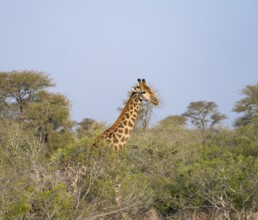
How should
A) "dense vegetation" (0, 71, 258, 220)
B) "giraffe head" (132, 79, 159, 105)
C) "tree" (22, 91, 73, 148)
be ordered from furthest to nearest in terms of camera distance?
"tree" (22, 91, 73, 148) < "giraffe head" (132, 79, 159, 105) < "dense vegetation" (0, 71, 258, 220)

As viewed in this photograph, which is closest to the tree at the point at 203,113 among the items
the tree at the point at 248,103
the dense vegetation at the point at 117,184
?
the tree at the point at 248,103

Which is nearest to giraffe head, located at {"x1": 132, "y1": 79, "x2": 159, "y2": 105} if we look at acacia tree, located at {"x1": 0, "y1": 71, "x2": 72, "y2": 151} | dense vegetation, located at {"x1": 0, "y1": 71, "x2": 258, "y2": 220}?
dense vegetation, located at {"x1": 0, "y1": 71, "x2": 258, "y2": 220}

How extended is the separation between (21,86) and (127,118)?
14.9 m

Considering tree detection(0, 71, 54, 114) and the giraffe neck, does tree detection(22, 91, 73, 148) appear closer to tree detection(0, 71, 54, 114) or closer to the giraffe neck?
tree detection(0, 71, 54, 114)

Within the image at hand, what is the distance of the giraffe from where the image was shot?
902 cm

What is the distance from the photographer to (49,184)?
6480 mm

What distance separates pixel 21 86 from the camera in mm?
23828

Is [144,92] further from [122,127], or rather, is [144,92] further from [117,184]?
[117,184]

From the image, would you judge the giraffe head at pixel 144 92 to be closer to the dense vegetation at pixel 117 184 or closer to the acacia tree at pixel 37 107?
the dense vegetation at pixel 117 184

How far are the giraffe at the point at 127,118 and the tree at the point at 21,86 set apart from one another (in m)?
14.3

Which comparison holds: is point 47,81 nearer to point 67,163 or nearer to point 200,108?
point 200,108

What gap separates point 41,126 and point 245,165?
13.3m

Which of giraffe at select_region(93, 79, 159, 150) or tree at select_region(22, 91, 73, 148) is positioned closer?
giraffe at select_region(93, 79, 159, 150)

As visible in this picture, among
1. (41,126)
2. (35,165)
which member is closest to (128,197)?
(35,165)
